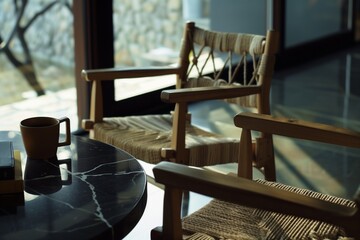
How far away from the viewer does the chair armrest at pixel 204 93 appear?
224 centimetres

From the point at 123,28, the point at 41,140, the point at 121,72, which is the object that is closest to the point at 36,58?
the point at 123,28

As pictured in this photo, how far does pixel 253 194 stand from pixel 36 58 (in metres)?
2.13

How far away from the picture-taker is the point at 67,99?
3.43 meters

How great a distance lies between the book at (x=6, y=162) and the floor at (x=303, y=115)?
→ 86 centimetres

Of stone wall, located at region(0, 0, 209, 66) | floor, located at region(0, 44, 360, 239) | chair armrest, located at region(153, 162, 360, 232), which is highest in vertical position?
stone wall, located at region(0, 0, 209, 66)

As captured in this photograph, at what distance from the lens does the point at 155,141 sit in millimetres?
2398

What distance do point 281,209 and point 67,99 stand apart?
228 centimetres

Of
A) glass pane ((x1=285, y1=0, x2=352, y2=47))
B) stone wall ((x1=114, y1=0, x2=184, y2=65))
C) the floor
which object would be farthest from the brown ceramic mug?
glass pane ((x1=285, y1=0, x2=352, y2=47))

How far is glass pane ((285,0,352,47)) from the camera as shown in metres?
5.39

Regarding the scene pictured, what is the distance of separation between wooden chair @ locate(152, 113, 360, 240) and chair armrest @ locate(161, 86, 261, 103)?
456 millimetres

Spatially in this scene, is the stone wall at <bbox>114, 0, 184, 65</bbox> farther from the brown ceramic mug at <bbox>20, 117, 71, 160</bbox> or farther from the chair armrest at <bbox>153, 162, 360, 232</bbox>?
the chair armrest at <bbox>153, 162, 360, 232</bbox>

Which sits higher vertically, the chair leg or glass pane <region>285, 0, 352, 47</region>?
glass pane <region>285, 0, 352, 47</region>

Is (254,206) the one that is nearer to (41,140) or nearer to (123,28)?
(41,140)

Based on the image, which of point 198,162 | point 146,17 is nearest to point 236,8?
point 146,17
